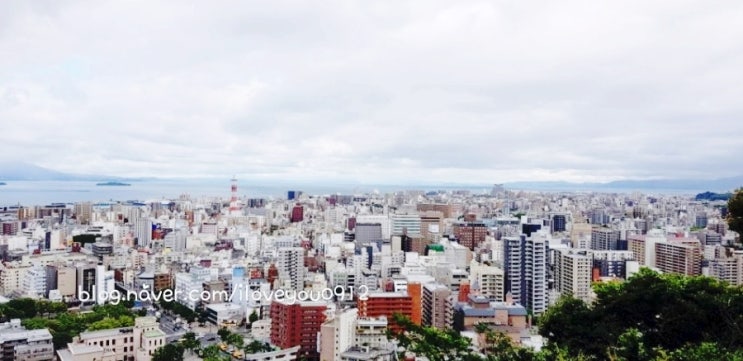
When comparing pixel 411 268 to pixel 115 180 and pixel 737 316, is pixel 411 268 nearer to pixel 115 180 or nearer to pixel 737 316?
pixel 737 316

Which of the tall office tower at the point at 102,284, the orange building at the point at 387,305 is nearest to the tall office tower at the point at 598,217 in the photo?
the orange building at the point at 387,305

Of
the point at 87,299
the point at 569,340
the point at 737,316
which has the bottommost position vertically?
the point at 87,299

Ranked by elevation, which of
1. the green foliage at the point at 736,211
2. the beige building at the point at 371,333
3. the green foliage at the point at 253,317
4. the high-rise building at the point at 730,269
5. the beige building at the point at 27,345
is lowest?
the green foliage at the point at 253,317

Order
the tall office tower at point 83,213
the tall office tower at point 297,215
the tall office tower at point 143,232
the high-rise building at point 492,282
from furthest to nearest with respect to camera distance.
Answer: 1. the tall office tower at point 297,215
2. the tall office tower at point 83,213
3. the tall office tower at point 143,232
4. the high-rise building at point 492,282

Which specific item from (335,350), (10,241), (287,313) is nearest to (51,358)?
(287,313)

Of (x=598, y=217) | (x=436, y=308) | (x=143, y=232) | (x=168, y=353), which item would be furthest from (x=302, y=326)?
(x=598, y=217)

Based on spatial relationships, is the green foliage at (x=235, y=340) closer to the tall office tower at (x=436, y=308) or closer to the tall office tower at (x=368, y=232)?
the tall office tower at (x=436, y=308)

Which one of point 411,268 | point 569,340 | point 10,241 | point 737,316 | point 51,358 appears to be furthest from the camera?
point 10,241
